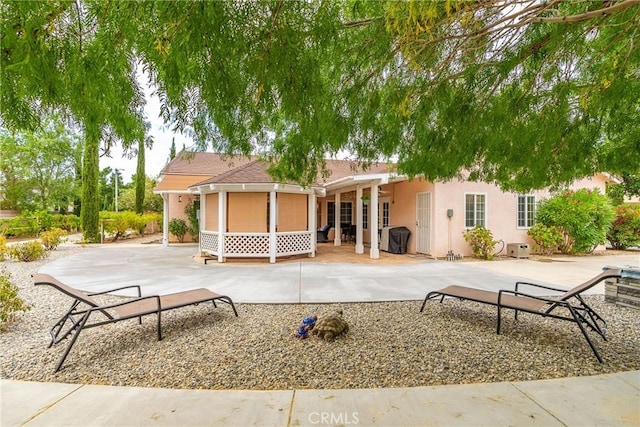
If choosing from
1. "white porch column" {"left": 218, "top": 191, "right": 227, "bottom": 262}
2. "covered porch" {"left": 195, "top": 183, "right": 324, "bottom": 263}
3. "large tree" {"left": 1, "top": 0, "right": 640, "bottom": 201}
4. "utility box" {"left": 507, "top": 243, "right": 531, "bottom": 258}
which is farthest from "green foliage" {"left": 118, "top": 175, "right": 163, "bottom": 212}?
"large tree" {"left": 1, "top": 0, "right": 640, "bottom": 201}

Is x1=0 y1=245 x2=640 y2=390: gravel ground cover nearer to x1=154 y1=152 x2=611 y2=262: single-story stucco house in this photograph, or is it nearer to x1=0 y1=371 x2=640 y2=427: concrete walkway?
x1=0 y1=371 x2=640 y2=427: concrete walkway

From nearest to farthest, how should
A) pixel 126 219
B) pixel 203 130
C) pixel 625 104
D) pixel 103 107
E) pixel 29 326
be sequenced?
pixel 103 107, pixel 203 130, pixel 625 104, pixel 29 326, pixel 126 219

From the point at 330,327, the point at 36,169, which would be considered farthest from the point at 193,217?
the point at 36,169

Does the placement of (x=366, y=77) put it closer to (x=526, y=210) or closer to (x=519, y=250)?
(x=519, y=250)

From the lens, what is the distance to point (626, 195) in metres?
24.2

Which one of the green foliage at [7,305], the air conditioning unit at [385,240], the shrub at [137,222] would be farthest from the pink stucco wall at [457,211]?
Answer: the shrub at [137,222]

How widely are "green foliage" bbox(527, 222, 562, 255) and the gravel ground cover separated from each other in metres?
7.72

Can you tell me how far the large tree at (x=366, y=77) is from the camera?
193 cm

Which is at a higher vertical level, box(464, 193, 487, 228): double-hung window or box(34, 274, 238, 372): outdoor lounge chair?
box(464, 193, 487, 228): double-hung window

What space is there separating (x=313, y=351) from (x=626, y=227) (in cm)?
1781

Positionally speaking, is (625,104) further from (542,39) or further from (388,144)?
(388,144)

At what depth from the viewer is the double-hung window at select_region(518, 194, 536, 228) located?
12617 mm

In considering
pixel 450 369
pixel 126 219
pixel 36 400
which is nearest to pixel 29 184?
pixel 126 219

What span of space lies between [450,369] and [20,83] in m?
4.26
